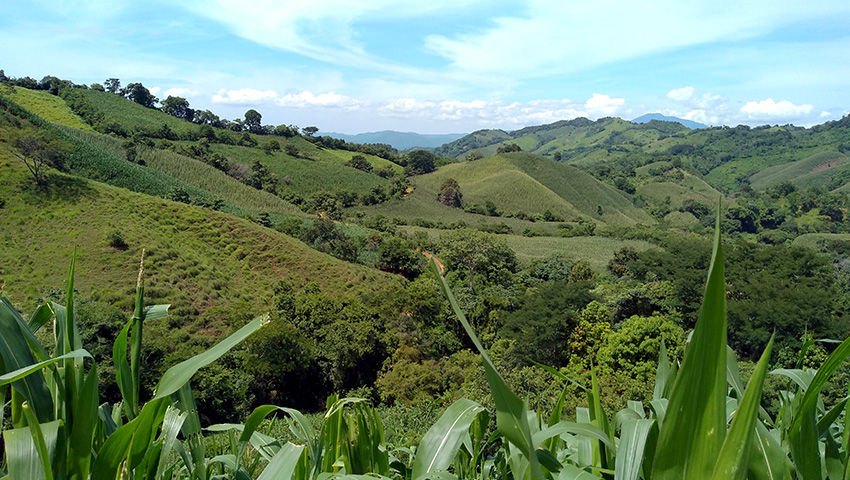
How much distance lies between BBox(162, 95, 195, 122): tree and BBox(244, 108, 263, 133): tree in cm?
905

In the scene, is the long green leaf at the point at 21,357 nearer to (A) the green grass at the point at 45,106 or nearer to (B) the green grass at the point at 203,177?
(B) the green grass at the point at 203,177

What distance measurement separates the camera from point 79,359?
3.91ft

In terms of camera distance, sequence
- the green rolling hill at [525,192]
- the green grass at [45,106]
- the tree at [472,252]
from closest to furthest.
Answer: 1. the tree at [472,252]
2. the green grass at [45,106]
3. the green rolling hill at [525,192]

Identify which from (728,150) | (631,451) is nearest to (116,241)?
(631,451)

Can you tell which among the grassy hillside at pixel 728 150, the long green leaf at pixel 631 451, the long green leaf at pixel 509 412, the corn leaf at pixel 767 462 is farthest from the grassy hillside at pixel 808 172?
the long green leaf at pixel 509 412

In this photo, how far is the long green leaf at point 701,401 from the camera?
1.96 feet

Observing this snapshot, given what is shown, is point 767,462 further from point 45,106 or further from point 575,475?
point 45,106

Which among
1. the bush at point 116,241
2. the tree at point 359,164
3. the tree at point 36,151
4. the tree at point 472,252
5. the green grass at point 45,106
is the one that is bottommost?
the tree at point 472,252


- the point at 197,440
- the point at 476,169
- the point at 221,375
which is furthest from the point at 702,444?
the point at 476,169

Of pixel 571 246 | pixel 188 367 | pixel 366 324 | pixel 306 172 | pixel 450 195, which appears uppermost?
pixel 306 172

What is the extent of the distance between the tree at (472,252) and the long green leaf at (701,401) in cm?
2473

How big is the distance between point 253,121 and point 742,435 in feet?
301

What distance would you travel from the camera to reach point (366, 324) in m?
17.1

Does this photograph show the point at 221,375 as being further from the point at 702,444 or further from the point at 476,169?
the point at 476,169
